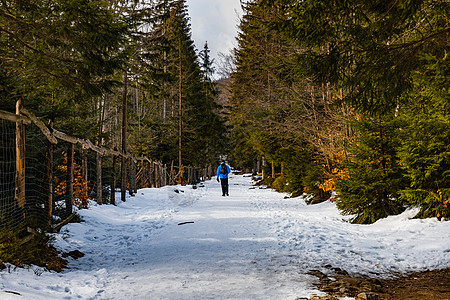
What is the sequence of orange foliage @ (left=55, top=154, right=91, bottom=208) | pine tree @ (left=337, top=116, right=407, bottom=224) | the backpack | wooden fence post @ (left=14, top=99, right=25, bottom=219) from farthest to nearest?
the backpack, orange foliage @ (left=55, top=154, right=91, bottom=208), pine tree @ (left=337, top=116, right=407, bottom=224), wooden fence post @ (left=14, top=99, right=25, bottom=219)

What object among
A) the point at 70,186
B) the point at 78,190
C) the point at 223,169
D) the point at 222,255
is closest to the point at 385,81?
the point at 222,255

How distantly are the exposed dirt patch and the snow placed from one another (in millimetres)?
222

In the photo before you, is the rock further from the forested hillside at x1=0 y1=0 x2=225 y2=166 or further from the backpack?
the backpack

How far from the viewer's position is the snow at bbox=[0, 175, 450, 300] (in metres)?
3.82

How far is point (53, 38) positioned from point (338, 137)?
9.81m

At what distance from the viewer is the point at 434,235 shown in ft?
19.9

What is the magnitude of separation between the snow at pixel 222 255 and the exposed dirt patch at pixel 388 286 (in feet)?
0.73

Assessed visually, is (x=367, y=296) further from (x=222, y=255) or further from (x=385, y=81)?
(x=385, y=81)

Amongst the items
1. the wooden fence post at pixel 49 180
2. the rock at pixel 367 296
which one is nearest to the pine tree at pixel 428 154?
the rock at pixel 367 296

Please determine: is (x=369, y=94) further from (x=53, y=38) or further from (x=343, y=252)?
(x=53, y=38)

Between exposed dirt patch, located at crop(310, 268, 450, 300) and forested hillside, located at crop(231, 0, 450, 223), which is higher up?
forested hillside, located at crop(231, 0, 450, 223)

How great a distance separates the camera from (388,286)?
13.4 feet

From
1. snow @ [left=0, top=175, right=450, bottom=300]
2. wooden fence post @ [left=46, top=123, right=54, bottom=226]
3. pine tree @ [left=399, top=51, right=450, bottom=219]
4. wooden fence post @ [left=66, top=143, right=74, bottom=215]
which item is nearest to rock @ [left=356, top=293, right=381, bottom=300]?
snow @ [left=0, top=175, right=450, bottom=300]

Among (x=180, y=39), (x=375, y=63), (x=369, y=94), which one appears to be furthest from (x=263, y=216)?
(x=180, y=39)
